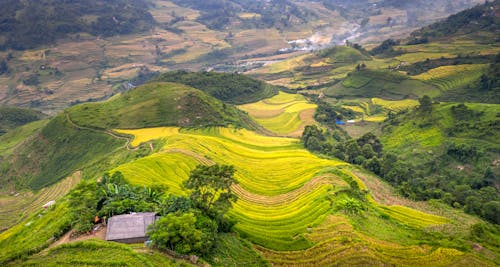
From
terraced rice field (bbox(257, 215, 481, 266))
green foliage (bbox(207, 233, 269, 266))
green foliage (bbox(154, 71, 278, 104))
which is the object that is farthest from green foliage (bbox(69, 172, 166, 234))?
green foliage (bbox(154, 71, 278, 104))

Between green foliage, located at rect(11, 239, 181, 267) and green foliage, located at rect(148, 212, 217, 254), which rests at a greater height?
green foliage, located at rect(148, 212, 217, 254)

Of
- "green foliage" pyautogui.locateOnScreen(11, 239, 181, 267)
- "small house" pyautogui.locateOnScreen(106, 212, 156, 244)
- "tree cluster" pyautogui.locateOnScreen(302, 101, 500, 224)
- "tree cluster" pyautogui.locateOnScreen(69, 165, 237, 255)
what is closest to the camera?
"green foliage" pyautogui.locateOnScreen(11, 239, 181, 267)

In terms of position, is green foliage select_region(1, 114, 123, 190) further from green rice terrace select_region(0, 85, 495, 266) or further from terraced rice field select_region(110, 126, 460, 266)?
green rice terrace select_region(0, 85, 495, 266)

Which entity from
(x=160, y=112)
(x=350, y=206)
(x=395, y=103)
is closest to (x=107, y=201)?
(x=350, y=206)

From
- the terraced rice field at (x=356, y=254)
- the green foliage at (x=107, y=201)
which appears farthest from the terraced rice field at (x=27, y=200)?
the terraced rice field at (x=356, y=254)

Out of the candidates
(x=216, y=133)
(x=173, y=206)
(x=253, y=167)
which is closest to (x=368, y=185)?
(x=253, y=167)

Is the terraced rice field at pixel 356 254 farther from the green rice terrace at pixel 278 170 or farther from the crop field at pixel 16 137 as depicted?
the crop field at pixel 16 137
